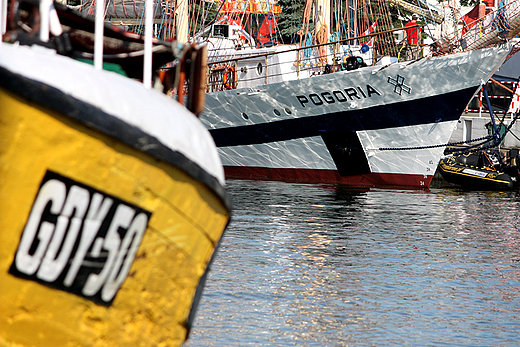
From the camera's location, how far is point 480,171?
80.5 ft

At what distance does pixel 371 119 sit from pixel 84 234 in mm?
20016

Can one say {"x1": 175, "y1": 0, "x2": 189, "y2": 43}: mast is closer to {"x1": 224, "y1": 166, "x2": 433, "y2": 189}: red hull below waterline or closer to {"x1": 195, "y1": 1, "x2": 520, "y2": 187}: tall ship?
{"x1": 195, "y1": 1, "x2": 520, "y2": 187}: tall ship

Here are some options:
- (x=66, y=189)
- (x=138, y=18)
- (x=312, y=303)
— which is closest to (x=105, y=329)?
(x=66, y=189)

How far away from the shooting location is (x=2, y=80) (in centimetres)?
389

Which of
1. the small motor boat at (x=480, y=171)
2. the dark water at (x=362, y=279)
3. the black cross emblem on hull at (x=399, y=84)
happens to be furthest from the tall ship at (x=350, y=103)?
the dark water at (x=362, y=279)

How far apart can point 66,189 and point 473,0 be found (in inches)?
1832

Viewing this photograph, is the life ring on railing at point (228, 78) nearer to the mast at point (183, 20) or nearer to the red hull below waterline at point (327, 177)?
the mast at point (183, 20)

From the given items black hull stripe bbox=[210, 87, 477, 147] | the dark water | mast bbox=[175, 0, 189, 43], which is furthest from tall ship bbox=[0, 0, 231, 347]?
mast bbox=[175, 0, 189, 43]

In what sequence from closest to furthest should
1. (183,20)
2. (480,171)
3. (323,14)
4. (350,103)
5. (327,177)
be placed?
(350,103) → (480,171) → (327,177) → (183,20) → (323,14)

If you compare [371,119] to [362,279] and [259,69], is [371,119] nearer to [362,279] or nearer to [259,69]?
[259,69]

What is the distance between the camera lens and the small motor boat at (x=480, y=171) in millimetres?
24094

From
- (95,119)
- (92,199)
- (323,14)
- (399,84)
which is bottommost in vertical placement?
(399,84)

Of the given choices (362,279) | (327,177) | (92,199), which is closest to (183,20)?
(327,177)

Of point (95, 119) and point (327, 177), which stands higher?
point (95, 119)
